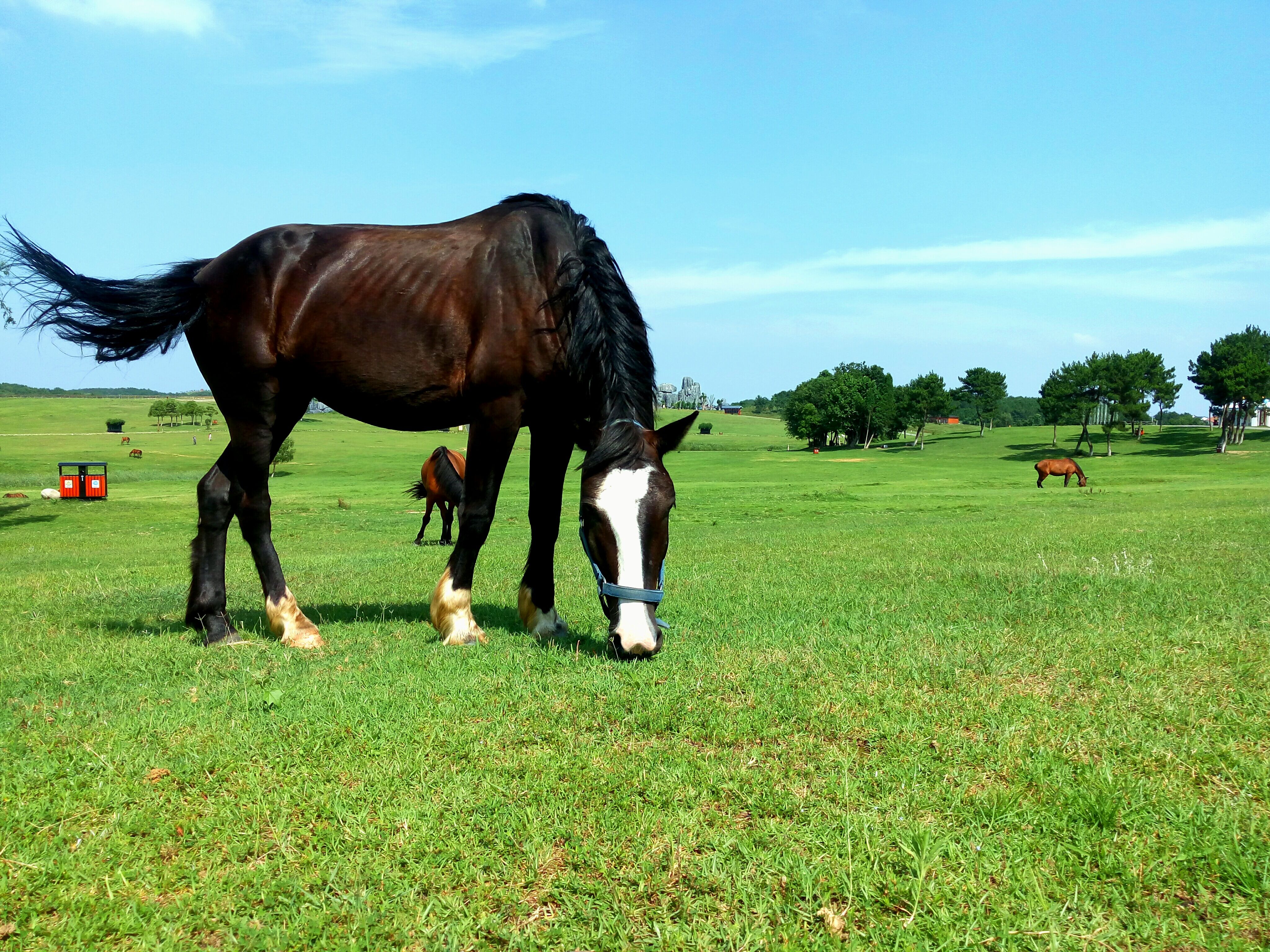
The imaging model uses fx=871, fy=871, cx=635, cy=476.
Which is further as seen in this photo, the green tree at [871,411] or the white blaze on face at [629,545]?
the green tree at [871,411]

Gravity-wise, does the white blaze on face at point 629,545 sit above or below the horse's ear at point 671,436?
below

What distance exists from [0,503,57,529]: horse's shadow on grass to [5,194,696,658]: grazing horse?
68.5 feet

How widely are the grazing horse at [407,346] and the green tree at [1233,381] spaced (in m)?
82.3

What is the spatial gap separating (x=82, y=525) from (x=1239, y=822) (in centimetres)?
2746

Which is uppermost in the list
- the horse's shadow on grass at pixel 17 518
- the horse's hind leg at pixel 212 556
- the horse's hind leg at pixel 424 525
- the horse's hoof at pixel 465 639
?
the horse's hind leg at pixel 212 556

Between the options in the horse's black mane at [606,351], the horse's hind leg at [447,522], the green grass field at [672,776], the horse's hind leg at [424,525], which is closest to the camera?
the green grass field at [672,776]

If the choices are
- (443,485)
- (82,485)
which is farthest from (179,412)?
(443,485)

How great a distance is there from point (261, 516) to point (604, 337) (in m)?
3.00

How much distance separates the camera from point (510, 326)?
6.09 m

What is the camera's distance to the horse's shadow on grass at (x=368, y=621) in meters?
6.36

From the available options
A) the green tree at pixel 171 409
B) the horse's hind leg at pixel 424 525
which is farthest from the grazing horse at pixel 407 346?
the green tree at pixel 171 409

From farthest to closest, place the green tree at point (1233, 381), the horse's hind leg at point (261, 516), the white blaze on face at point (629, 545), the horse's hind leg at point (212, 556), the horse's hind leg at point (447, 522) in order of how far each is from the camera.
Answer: the green tree at point (1233, 381) → the horse's hind leg at point (447, 522) → the horse's hind leg at point (212, 556) → the horse's hind leg at point (261, 516) → the white blaze on face at point (629, 545)

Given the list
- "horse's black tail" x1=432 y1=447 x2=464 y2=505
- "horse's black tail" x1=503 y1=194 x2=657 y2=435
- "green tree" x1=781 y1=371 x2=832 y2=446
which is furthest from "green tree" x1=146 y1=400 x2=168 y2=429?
"horse's black tail" x1=503 y1=194 x2=657 y2=435

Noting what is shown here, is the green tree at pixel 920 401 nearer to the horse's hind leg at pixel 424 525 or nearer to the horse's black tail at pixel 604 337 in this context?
the horse's hind leg at pixel 424 525
